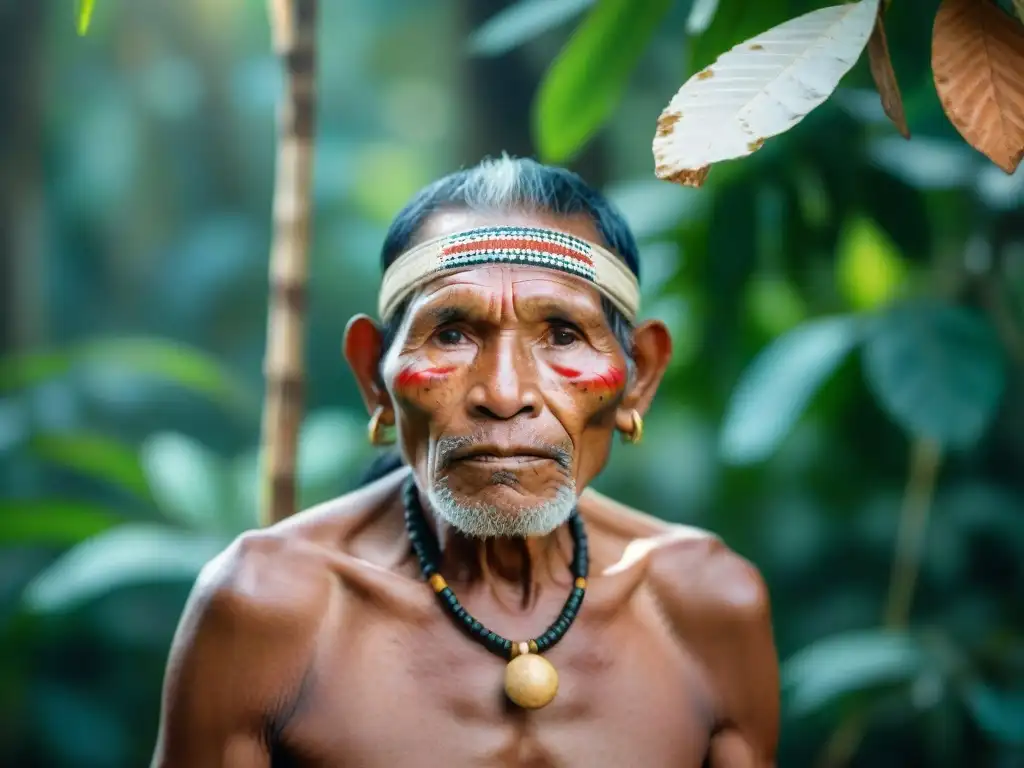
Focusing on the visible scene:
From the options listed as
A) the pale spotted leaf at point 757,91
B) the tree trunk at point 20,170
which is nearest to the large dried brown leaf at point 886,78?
the pale spotted leaf at point 757,91

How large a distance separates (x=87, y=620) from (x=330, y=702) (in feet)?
7.68

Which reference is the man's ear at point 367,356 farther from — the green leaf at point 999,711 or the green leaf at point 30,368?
the green leaf at point 30,368

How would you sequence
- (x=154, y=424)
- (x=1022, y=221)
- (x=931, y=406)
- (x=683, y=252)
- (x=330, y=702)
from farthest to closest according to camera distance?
(x=154, y=424), (x=1022, y=221), (x=683, y=252), (x=931, y=406), (x=330, y=702)

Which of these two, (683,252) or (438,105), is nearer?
(683,252)

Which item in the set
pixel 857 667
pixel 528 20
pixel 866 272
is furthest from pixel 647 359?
pixel 866 272

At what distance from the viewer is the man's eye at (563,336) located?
1382 millimetres

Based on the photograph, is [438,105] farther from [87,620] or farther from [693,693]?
[693,693]

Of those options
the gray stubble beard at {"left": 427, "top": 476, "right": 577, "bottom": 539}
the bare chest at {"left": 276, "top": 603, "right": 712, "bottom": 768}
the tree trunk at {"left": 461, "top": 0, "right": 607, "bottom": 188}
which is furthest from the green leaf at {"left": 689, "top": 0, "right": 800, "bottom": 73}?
the tree trunk at {"left": 461, "top": 0, "right": 607, "bottom": 188}

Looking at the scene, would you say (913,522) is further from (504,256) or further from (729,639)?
(504,256)

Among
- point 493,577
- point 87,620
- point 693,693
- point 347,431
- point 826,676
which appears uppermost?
point 493,577

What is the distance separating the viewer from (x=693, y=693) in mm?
1487

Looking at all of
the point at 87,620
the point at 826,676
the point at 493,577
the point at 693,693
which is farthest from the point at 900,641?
the point at 87,620

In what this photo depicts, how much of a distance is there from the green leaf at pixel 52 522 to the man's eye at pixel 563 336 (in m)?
1.87

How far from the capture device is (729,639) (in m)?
1.53
